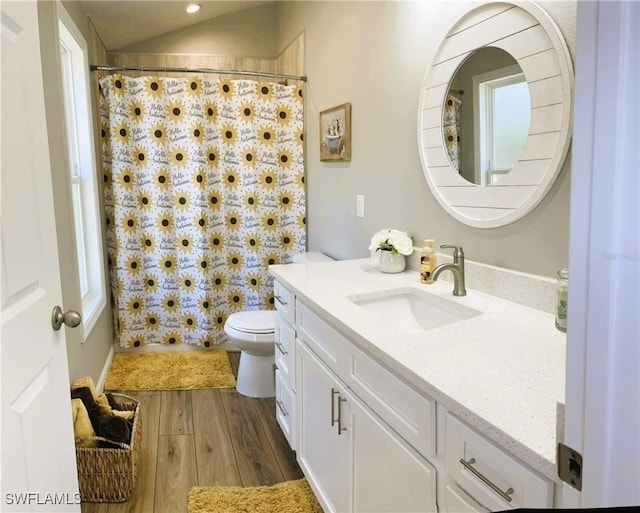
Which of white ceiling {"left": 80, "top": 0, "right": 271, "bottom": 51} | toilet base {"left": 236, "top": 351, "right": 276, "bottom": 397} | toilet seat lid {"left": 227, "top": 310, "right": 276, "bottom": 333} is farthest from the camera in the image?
white ceiling {"left": 80, "top": 0, "right": 271, "bottom": 51}

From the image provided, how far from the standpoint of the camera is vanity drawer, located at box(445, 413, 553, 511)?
81cm

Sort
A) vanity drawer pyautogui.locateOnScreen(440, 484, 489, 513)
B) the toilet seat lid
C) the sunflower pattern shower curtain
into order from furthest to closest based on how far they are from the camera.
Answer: the sunflower pattern shower curtain → the toilet seat lid → vanity drawer pyautogui.locateOnScreen(440, 484, 489, 513)

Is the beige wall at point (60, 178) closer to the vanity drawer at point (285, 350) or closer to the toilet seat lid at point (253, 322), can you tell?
the toilet seat lid at point (253, 322)

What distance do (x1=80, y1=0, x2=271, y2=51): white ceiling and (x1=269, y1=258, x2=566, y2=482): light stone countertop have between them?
2.31 meters

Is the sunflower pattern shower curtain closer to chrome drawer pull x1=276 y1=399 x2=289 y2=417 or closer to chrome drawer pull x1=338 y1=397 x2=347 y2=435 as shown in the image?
chrome drawer pull x1=276 y1=399 x2=289 y2=417

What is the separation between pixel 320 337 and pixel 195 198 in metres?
1.96

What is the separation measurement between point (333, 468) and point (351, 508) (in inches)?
6.7

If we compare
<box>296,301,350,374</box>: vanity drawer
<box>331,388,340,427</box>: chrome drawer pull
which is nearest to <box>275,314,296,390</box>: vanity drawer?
<box>296,301,350,374</box>: vanity drawer

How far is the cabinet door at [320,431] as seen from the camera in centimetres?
164

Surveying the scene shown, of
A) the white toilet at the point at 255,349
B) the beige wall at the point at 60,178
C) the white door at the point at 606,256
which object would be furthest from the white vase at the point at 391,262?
the white door at the point at 606,256

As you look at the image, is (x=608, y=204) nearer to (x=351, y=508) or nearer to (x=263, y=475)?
(x=351, y=508)

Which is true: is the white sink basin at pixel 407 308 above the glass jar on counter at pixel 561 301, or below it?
below

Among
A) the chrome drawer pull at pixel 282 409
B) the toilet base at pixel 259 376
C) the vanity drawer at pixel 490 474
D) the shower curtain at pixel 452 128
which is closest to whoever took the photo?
the vanity drawer at pixel 490 474

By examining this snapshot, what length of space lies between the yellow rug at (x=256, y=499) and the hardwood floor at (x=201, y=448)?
48 millimetres
